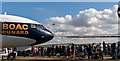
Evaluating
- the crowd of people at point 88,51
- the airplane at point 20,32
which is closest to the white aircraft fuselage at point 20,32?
the airplane at point 20,32

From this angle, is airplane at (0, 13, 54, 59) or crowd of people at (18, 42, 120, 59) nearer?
airplane at (0, 13, 54, 59)

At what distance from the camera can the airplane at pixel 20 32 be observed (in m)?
18.5

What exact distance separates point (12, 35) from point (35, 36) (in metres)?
2.74

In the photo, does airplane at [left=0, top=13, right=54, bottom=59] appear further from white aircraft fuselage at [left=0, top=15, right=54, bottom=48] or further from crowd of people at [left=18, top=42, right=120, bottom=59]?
crowd of people at [left=18, top=42, right=120, bottom=59]

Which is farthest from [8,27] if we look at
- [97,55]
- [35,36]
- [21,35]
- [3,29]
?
[97,55]

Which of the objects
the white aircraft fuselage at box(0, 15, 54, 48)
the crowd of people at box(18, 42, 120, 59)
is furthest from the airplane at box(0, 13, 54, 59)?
the crowd of people at box(18, 42, 120, 59)

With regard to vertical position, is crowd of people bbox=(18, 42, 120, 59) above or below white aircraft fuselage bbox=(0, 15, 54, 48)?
below

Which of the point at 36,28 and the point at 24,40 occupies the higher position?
the point at 36,28

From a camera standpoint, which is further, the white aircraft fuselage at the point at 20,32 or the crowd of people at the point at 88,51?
the crowd of people at the point at 88,51

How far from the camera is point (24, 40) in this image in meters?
19.2

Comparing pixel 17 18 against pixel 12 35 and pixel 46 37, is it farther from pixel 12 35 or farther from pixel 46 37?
pixel 46 37

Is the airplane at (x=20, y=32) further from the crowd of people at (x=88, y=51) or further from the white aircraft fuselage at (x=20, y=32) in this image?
the crowd of people at (x=88, y=51)

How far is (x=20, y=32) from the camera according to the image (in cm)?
1902

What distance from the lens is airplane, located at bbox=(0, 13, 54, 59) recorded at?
18.5 metres
